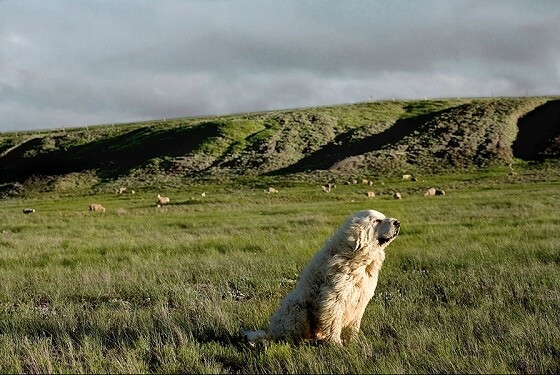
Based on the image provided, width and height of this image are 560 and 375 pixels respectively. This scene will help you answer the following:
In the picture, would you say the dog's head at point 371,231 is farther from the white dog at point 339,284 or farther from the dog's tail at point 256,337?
the dog's tail at point 256,337

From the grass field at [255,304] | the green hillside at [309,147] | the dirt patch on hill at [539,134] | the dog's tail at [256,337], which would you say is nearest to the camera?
the grass field at [255,304]

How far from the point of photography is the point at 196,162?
70062 millimetres

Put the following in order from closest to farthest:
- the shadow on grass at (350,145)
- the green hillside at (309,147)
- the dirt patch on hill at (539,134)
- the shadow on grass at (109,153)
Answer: the dirt patch on hill at (539,134)
the green hillside at (309,147)
the shadow on grass at (350,145)
the shadow on grass at (109,153)

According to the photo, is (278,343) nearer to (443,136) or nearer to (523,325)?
(523,325)

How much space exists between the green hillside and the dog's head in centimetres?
5014

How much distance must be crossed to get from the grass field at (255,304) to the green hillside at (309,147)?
138ft

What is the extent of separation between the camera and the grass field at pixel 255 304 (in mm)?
5027

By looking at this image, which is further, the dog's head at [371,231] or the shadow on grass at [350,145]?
the shadow on grass at [350,145]

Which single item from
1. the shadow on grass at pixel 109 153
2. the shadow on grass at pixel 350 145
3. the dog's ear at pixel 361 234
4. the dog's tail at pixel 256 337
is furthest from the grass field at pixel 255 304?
the shadow on grass at pixel 109 153

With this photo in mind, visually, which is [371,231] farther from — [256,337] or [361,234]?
[256,337]

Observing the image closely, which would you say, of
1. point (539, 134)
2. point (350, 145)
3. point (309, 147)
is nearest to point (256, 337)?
point (350, 145)

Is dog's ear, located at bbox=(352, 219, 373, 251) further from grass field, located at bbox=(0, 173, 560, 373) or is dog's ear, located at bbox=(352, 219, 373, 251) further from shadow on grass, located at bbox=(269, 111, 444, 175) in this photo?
shadow on grass, located at bbox=(269, 111, 444, 175)

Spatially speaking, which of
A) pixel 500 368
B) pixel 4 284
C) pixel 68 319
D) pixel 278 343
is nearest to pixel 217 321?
pixel 278 343

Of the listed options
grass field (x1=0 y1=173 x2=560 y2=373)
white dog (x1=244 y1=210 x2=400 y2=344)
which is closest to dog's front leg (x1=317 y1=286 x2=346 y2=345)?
white dog (x1=244 y1=210 x2=400 y2=344)
